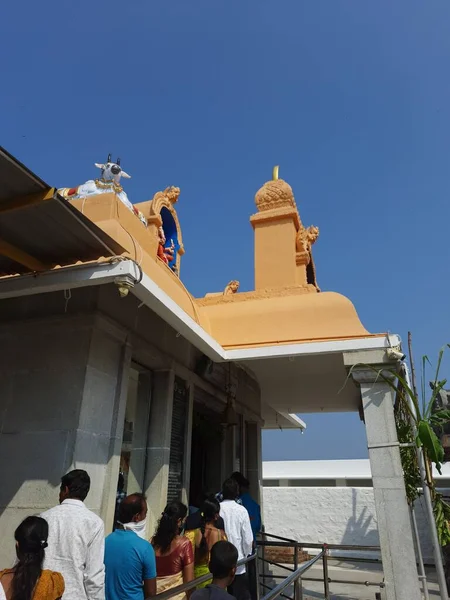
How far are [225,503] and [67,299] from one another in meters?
2.22

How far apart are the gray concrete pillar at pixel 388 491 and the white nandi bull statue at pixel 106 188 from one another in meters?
3.47

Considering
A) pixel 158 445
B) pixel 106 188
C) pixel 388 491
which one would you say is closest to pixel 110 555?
pixel 158 445

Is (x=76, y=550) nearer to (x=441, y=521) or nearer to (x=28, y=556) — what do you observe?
(x=28, y=556)

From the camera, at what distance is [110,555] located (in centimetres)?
253

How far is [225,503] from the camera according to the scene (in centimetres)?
380

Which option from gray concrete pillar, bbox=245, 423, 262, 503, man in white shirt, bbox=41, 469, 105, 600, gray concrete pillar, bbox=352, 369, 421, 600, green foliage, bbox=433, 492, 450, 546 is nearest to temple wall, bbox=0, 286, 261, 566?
man in white shirt, bbox=41, 469, 105, 600

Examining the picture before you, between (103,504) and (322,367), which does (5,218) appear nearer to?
(103,504)

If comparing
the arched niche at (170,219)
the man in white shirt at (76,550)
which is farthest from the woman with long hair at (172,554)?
the arched niche at (170,219)

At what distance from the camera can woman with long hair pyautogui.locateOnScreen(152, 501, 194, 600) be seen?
9.53 ft

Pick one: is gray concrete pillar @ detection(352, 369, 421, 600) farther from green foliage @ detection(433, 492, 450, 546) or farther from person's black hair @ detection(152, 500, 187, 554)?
person's black hair @ detection(152, 500, 187, 554)

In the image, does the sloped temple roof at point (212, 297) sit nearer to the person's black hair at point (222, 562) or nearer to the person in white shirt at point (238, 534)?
the person in white shirt at point (238, 534)

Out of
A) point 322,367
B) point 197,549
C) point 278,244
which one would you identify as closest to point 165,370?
point 197,549

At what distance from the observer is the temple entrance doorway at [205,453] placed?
21.4 feet

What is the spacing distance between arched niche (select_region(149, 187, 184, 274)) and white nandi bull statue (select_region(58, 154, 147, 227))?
477 mm
